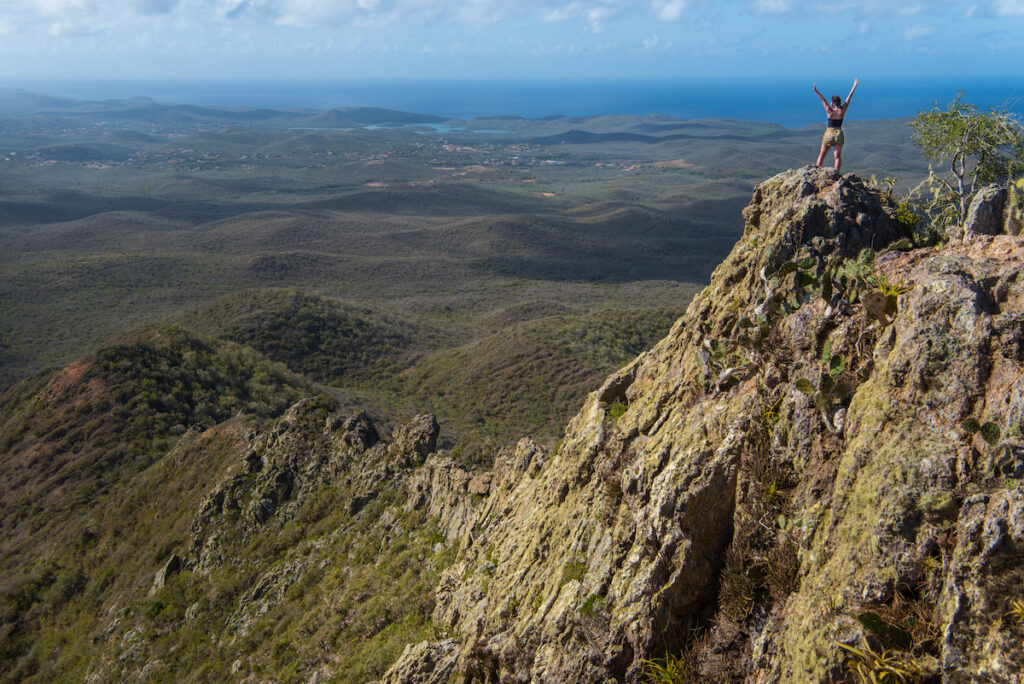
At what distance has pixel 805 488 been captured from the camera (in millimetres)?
6207

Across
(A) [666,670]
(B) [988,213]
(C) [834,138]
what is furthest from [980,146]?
(A) [666,670]

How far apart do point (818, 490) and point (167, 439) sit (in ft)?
105

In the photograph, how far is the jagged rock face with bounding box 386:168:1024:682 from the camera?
5.12 m

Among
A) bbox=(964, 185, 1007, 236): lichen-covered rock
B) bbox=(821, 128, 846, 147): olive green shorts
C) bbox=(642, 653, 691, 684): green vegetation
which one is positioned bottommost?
bbox=(642, 653, 691, 684): green vegetation

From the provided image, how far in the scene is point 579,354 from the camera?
47.0m

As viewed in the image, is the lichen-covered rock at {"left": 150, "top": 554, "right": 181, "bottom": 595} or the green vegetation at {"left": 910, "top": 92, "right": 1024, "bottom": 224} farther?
the lichen-covered rock at {"left": 150, "top": 554, "right": 181, "bottom": 595}

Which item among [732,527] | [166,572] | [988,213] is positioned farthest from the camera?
[166,572]

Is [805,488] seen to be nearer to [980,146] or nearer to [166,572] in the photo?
[980,146]

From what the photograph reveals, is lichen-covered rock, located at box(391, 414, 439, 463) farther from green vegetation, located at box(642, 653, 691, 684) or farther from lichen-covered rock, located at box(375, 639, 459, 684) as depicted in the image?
green vegetation, located at box(642, 653, 691, 684)

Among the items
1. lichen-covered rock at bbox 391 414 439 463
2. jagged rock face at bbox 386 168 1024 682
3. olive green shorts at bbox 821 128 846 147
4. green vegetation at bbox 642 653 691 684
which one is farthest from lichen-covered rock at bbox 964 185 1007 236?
lichen-covered rock at bbox 391 414 439 463

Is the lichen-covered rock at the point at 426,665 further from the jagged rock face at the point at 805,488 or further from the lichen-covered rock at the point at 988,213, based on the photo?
the lichen-covered rock at the point at 988,213

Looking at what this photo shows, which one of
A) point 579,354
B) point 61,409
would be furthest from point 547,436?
point 61,409

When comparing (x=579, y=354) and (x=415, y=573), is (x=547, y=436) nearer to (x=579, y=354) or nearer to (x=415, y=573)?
(x=579, y=354)

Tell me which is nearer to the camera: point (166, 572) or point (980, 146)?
point (980, 146)
